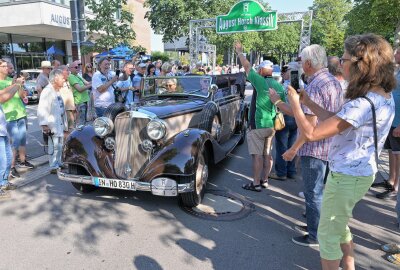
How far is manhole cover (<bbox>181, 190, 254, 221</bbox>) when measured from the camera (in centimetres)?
388

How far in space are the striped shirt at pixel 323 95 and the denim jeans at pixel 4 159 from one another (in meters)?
3.95

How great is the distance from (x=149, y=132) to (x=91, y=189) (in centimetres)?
137

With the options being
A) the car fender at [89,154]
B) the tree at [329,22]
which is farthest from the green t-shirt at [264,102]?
the tree at [329,22]

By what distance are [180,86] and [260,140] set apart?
196 centimetres

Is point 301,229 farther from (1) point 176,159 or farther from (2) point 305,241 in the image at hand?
(1) point 176,159

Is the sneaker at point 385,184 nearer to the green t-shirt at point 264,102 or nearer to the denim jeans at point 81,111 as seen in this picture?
the green t-shirt at point 264,102

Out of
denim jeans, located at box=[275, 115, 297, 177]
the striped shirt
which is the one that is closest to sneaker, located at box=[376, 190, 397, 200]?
denim jeans, located at box=[275, 115, 297, 177]

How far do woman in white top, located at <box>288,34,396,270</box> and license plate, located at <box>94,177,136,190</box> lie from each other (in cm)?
224

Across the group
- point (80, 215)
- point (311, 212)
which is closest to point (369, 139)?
point (311, 212)

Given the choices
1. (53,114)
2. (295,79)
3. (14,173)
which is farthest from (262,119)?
(14,173)

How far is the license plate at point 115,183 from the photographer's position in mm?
3738

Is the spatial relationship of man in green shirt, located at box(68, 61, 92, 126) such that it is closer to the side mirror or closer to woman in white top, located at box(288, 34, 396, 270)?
the side mirror

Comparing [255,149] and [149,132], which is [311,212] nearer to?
[255,149]

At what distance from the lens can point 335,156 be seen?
7.07 ft
